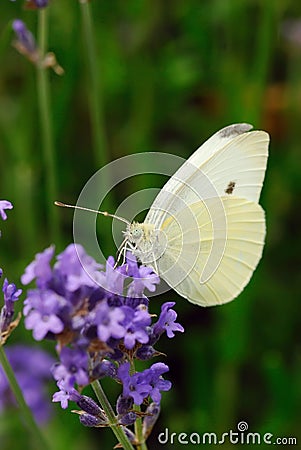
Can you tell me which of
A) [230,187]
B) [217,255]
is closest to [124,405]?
[217,255]

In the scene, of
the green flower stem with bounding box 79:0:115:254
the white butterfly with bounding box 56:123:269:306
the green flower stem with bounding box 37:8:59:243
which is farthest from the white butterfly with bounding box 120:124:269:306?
the green flower stem with bounding box 37:8:59:243

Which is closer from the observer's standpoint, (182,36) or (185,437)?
(185,437)

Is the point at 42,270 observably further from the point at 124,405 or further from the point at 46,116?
the point at 46,116

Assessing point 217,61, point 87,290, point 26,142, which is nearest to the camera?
point 87,290

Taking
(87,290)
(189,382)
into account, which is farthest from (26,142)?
(87,290)

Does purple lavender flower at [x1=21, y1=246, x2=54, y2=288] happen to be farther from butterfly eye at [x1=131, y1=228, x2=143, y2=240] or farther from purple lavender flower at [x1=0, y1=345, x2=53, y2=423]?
purple lavender flower at [x1=0, y1=345, x2=53, y2=423]

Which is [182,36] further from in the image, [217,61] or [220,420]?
[220,420]
